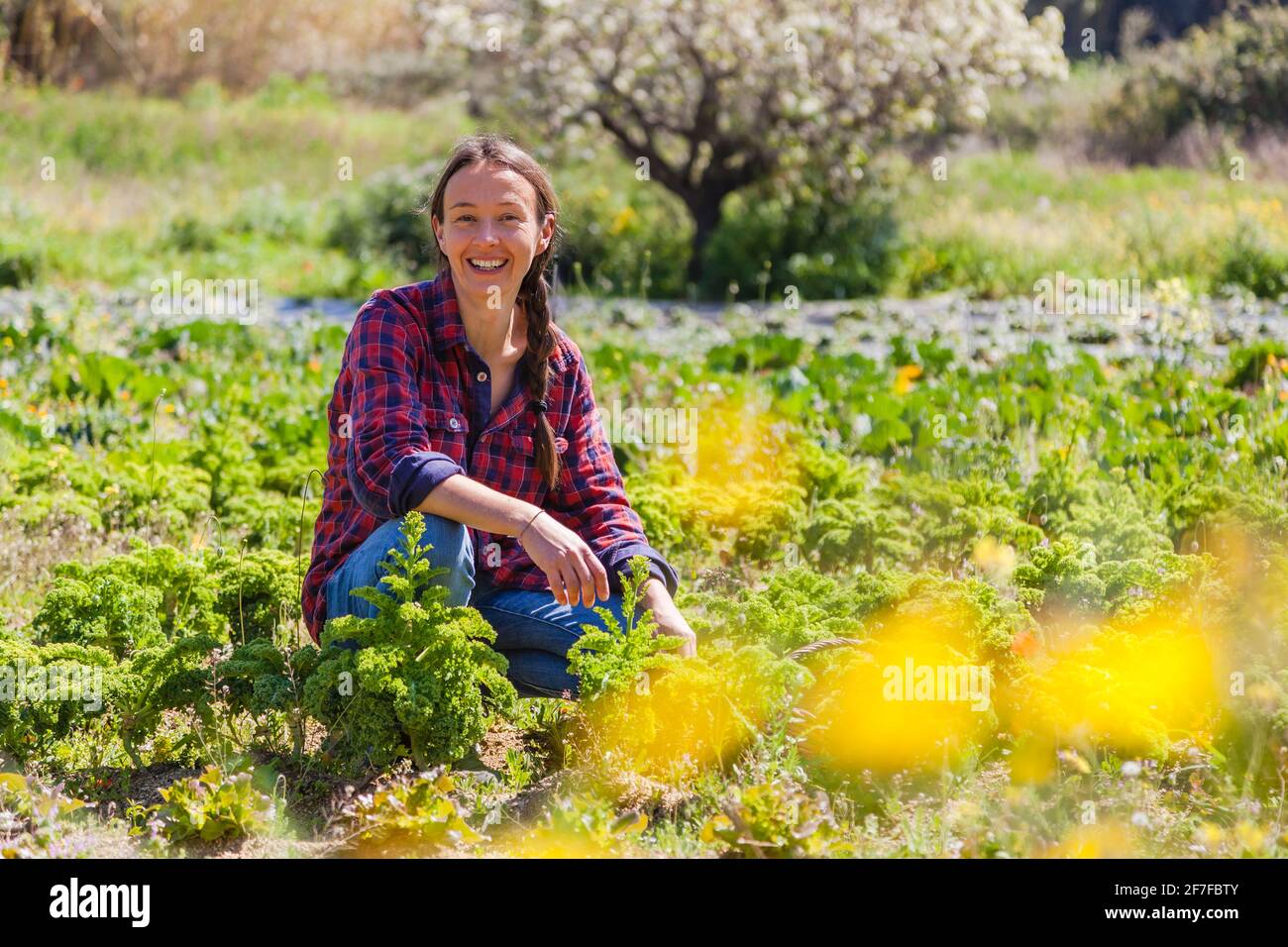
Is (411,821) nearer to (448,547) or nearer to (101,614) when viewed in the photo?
(448,547)

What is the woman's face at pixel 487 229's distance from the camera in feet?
9.84

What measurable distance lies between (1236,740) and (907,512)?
1881mm

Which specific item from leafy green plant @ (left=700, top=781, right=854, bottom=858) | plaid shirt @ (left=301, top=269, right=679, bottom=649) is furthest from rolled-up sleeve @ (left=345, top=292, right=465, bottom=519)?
leafy green plant @ (left=700, top=781, right=854, bottom=858)

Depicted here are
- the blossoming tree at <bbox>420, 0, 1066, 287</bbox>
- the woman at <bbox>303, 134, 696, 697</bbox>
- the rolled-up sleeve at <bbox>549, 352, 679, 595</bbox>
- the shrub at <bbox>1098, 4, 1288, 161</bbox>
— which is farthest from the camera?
the shrub at <bbox>1098, 4, 1288, 161</bbox>

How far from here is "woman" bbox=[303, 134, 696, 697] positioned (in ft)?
9.44

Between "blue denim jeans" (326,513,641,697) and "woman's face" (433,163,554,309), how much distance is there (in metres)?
0.57

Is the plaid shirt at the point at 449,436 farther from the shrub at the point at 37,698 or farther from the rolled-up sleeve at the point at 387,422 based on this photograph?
the shrub at the point at 37,698

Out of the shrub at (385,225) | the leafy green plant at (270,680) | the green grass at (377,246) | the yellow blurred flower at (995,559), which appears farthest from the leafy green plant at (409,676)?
the shrub at (385,225)

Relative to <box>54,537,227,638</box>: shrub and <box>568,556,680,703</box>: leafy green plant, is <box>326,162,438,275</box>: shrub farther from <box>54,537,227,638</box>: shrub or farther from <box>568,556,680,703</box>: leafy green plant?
<box>568,556,680,703</box>: leafy green plant

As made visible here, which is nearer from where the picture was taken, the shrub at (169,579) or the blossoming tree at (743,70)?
the shrub at (169,579)

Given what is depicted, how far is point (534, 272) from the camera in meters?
3.20

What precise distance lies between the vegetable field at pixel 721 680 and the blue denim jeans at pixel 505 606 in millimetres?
74
